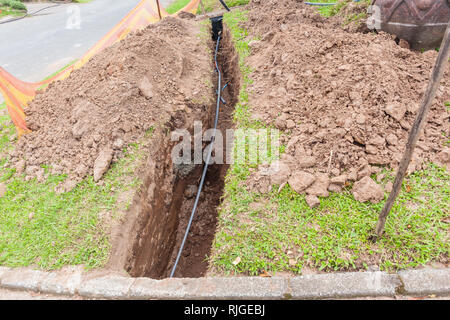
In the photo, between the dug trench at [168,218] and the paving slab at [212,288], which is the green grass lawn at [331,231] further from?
the dug trench at [168,218]

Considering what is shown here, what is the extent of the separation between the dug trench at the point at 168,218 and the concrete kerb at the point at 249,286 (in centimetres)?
34

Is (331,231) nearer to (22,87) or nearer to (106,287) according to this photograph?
(106,287)

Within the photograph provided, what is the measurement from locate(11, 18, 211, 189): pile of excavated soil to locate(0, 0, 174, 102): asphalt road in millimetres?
3620

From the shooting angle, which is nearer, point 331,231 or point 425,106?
point 425,106

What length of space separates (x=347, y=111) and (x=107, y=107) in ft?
11.0

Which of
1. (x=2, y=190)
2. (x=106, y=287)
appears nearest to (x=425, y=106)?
(x=106, y=287)

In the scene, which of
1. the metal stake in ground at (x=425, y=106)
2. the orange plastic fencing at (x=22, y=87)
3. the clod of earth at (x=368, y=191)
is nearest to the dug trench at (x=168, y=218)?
the clod of earth at (x=368, y=191)

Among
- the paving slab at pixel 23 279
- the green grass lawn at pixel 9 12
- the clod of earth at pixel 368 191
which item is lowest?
the paving slab at pixel 23 279

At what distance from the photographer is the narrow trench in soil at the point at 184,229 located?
135 inches

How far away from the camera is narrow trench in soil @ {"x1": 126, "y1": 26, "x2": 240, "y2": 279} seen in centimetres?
344

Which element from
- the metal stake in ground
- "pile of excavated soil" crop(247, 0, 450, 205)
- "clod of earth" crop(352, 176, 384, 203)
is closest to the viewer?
the metal stake in ground

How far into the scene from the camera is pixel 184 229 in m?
4.27

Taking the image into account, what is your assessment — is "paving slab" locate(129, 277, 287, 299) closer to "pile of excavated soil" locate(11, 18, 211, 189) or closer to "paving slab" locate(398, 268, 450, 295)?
"paving slab" locate(398, 268, 450, 295)

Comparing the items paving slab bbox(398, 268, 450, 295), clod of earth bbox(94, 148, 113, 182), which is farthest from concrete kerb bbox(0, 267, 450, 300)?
clod of earth bbox(94, 148, 113, 182)
